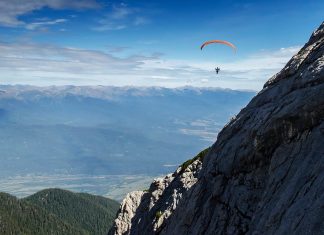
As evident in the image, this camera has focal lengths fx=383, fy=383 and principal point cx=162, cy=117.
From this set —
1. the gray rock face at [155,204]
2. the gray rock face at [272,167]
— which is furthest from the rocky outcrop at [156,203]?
the gray rock face at [272,167]

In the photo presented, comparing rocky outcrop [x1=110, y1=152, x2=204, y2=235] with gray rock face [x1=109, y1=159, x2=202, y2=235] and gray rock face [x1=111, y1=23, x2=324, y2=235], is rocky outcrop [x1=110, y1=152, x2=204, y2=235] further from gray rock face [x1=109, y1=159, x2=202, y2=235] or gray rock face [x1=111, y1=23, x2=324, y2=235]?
gray rock face [x1=111, y1=23, x2=324, y2=235]

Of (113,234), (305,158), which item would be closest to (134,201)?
(113,234)

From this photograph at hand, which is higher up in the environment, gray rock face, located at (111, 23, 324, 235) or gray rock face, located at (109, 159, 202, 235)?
gray rock face, located at (111, 23, 324, 235)

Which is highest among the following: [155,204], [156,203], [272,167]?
[272,167]

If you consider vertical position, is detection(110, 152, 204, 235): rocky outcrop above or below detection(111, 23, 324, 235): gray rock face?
below

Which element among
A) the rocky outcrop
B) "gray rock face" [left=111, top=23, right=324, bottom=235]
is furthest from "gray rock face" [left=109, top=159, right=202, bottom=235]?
"gray rock face" [left=111, top=23, right=324, bottom=235]

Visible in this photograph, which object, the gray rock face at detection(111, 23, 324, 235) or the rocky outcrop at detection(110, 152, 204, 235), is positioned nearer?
the gray rock face at detection(111, 23, 324, 235)

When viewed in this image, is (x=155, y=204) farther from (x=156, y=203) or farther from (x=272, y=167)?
(x=272, y=167)

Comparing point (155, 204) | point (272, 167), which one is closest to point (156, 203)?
A: point (155, 204)

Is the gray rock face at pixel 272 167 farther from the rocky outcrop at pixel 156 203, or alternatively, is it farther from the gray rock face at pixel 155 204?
the rocky outcrop at pixel 156 203
